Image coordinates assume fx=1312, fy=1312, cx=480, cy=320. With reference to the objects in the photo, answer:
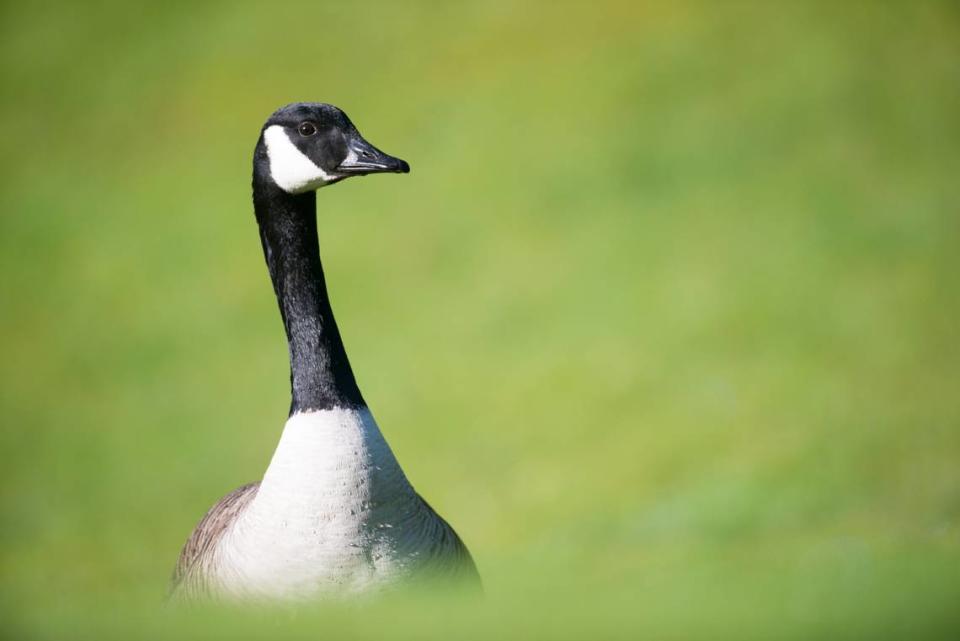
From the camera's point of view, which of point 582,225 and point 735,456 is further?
point 582,225

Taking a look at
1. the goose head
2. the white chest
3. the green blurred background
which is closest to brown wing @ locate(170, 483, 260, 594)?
the white chest

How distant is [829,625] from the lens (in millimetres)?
3906

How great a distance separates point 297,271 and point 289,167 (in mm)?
472

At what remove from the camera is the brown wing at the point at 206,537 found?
225 inches

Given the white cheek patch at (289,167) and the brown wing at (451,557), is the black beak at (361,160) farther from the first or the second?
the brown wing at (451,557)

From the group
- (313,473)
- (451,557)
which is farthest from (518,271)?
(313,473)

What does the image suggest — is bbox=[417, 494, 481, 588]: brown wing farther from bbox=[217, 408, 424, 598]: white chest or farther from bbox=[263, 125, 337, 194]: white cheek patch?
bbox=[263, 125, 337, 194]: white cheek patch

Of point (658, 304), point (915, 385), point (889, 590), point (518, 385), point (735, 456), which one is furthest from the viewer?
point (658, 304)

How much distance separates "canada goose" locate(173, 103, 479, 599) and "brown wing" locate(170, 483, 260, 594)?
2cm

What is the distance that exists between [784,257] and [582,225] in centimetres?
334

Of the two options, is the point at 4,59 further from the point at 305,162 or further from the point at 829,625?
the point at 829,625

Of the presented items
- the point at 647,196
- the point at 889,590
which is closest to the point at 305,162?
the point at 889,590

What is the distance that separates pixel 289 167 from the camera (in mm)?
5777

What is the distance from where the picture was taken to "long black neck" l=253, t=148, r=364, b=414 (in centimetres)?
568
